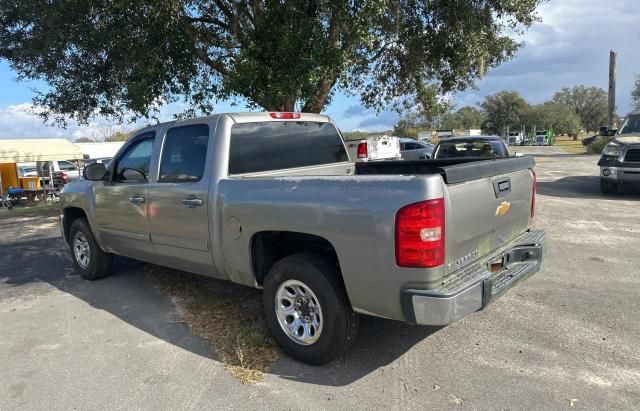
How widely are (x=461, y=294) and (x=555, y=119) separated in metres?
94.9

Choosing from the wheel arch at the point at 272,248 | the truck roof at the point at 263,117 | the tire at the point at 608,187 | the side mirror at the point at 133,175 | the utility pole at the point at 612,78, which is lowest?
the tire at the point at 608,187

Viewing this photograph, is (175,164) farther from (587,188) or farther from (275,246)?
(587,188)

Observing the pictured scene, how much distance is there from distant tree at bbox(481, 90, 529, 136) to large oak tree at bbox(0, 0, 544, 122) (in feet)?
276

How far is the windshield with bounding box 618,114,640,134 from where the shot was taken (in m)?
12.3

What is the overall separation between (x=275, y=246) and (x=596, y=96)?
10670cm

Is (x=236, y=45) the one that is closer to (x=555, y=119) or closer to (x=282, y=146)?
(x=282, y=146)

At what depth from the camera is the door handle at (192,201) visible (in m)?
4.37

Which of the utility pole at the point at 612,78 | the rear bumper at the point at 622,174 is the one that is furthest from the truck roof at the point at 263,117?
the utility pole at the point at 612,78

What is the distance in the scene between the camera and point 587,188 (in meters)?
13.7

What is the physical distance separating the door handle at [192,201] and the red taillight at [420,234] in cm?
204

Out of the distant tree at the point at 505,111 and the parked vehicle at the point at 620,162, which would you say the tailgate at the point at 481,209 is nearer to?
the parked vehicle at the point at 620,162

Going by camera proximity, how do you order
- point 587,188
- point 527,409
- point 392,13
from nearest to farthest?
point 527,409
point 392,13
point 587,188

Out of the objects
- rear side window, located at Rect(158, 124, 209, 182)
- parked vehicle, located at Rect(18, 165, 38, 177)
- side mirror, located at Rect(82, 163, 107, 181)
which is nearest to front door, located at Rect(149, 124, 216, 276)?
rear side window, located at Rect(158, 124, 209, 182)

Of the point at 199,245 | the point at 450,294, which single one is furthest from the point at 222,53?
the point at 450,294
